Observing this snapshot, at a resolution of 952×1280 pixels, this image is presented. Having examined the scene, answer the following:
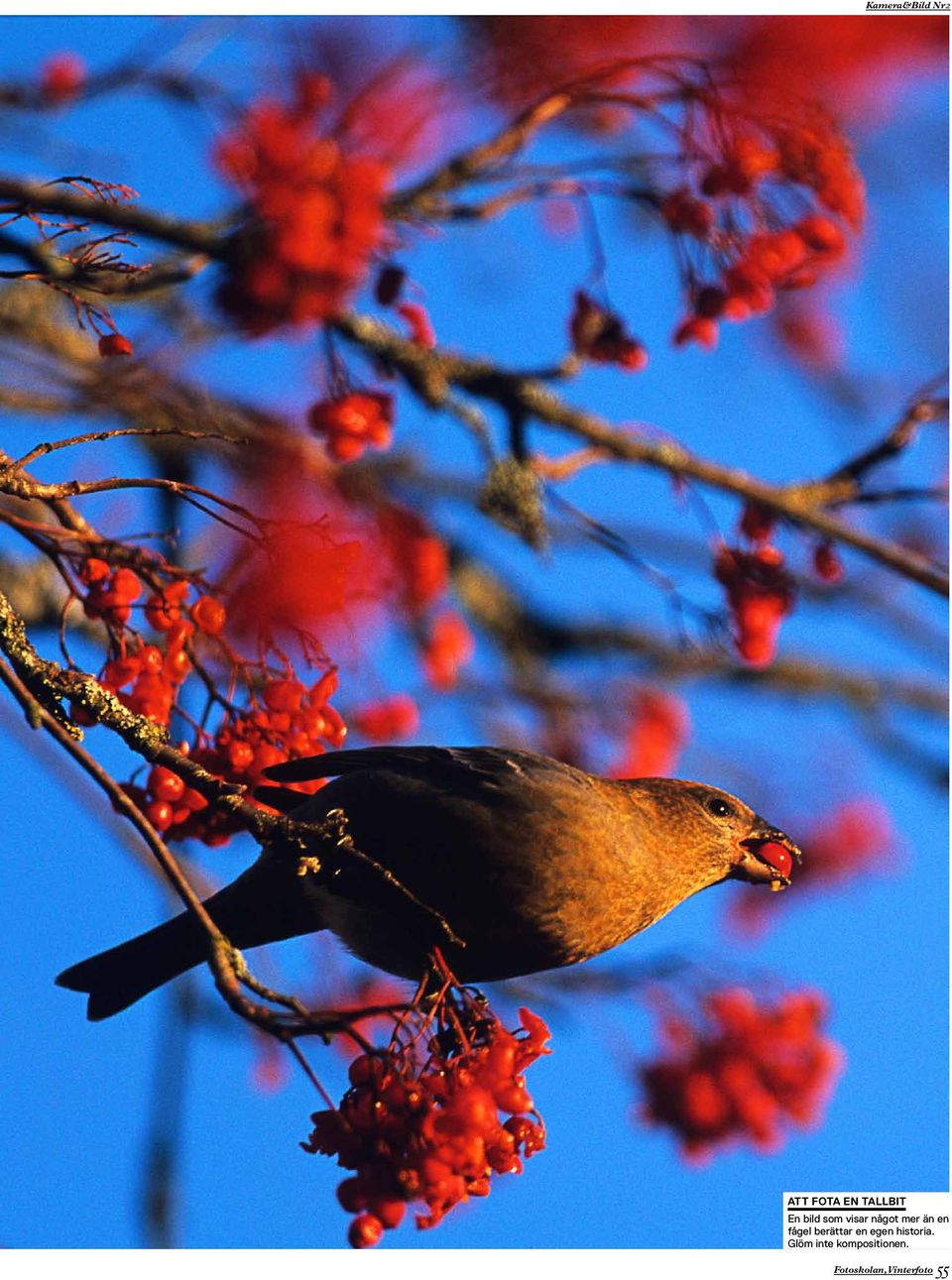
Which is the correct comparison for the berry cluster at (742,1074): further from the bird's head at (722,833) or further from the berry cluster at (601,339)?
the berry cluster at (601,339)

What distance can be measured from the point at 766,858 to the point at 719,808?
164 mm

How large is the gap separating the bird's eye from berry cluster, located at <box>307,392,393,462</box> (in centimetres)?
116

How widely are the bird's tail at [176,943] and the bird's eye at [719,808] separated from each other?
0.97 meters

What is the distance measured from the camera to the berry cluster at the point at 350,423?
9.09ft

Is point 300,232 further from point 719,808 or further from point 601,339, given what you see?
point 719,808

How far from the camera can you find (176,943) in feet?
9.57

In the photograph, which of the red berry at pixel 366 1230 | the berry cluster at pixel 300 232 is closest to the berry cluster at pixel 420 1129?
the red berry at pixel 366 1230

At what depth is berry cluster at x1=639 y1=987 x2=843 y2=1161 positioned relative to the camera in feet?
12.8

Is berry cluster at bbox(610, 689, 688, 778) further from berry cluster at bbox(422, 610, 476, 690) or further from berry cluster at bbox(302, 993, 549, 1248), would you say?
berry cluster at bbox(302, 993, 549, 1248)

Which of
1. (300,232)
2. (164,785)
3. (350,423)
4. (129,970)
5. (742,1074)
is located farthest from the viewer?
(742,1074)

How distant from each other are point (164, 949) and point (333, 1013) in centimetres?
146

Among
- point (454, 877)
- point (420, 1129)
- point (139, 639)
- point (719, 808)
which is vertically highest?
point (719, 808)

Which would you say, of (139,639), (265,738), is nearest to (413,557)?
(265,738)
